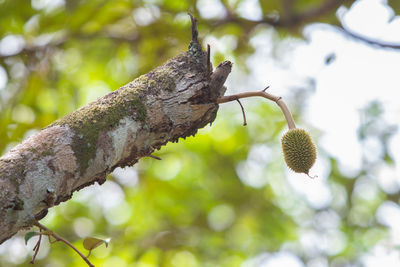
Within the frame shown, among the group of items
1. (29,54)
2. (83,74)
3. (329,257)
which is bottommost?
(329,257)

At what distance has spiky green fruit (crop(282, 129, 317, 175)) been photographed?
5.75ft

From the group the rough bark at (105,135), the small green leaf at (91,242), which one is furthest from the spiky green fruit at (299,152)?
the small green leaf at (91,242)

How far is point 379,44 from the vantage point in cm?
287

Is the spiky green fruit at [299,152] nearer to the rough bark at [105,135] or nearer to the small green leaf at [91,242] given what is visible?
the rough bark at [105,135]

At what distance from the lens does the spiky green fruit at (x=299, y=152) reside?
5.75 feet

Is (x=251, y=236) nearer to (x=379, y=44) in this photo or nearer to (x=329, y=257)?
(x=329, y=257)

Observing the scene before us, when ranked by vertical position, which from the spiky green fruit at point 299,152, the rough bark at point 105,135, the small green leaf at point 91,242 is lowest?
the small green leaf at point 91,242

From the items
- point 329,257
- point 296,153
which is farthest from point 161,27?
point 329,257

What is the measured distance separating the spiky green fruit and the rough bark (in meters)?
0.45

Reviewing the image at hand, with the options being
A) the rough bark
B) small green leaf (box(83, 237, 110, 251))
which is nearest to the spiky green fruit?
the rough bark

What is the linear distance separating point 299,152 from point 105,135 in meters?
0.82

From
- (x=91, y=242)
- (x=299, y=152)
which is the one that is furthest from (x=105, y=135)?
(x=299, y=152)

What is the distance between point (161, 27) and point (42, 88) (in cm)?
118

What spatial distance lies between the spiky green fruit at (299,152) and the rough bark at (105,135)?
1.47 feet
